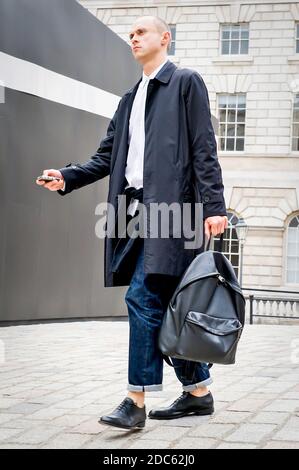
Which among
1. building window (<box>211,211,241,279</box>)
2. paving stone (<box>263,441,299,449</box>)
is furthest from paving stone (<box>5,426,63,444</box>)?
building window (<box>211,211,241,279</box>)

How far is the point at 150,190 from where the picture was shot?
138 inches

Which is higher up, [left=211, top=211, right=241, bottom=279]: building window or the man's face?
the man's face

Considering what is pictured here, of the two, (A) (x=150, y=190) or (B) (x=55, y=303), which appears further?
(B) (x=55, y=303)

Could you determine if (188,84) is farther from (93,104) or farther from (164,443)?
(93,104)

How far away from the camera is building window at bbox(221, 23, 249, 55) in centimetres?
2616

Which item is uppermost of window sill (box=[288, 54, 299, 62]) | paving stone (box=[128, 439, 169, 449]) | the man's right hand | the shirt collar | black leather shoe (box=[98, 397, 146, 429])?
window sill (box=[288, 54, 299, 62])

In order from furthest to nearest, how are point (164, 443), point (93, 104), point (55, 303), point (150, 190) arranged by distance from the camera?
point (93, 104), point (55, 303), point (150, 190), point (164, 443)

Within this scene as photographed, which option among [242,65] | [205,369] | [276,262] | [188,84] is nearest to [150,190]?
[188,84]

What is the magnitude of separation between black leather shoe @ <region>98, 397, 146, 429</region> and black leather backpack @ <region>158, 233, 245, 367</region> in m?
0.31

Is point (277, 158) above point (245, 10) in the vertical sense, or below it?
below

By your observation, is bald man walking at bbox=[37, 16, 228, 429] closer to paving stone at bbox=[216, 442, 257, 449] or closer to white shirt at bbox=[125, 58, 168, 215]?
white shirt at bbox=[125, 58, 168, 215]

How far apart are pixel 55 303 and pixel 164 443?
7257 millimetres

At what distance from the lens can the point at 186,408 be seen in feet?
12.5

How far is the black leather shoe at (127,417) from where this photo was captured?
3.36 m
